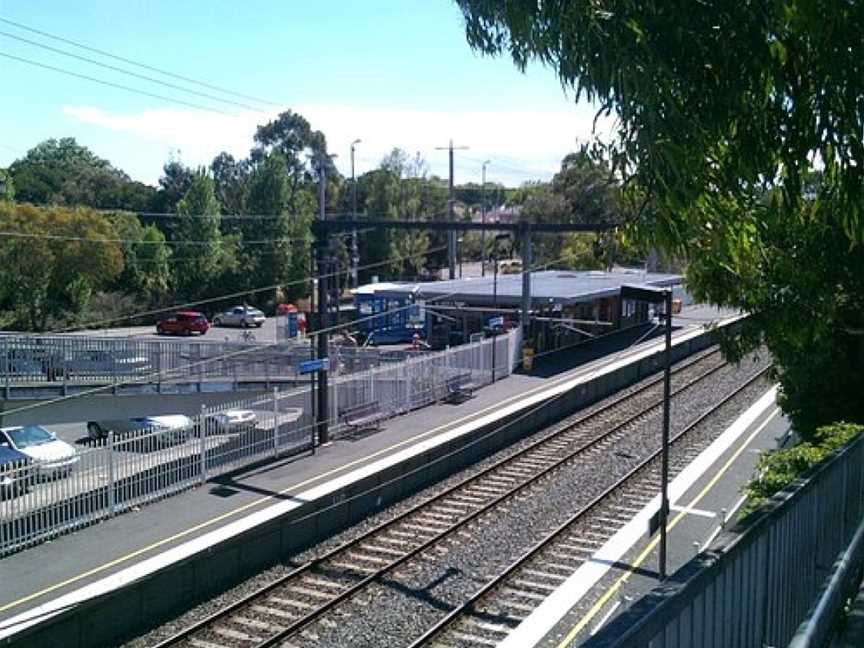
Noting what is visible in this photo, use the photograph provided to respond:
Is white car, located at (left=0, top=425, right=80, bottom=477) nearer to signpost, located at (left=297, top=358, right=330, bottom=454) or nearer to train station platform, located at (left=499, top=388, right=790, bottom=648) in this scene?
signpost, located at (left=297, top=358, right=330, bottom=454)

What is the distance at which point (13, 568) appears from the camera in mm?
12867

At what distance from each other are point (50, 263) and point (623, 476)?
30.3 m

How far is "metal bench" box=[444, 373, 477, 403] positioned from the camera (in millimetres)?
26078

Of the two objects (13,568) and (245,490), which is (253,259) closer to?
(245,490)

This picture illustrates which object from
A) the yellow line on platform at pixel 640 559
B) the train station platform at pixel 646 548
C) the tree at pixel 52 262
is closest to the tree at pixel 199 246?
the tree at pixel 52 262

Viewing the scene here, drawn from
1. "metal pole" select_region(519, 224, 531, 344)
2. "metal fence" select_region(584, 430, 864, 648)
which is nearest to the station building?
"metal pole" select_region(519, 224, 531, 344)

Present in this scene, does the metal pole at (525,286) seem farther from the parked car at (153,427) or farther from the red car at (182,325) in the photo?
the red car at (182,325)

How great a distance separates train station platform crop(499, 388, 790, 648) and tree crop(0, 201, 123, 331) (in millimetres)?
29007

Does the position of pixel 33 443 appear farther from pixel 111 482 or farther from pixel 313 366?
pixel 313 366

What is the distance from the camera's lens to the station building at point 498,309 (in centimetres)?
3547

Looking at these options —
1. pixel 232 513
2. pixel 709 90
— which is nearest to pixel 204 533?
pixel 232 513

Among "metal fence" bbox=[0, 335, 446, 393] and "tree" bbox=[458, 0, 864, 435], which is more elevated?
"tree" bbox=[458, 0, 864, 435]

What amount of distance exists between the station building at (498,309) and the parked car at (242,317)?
9.59 m

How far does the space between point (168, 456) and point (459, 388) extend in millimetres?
11520
